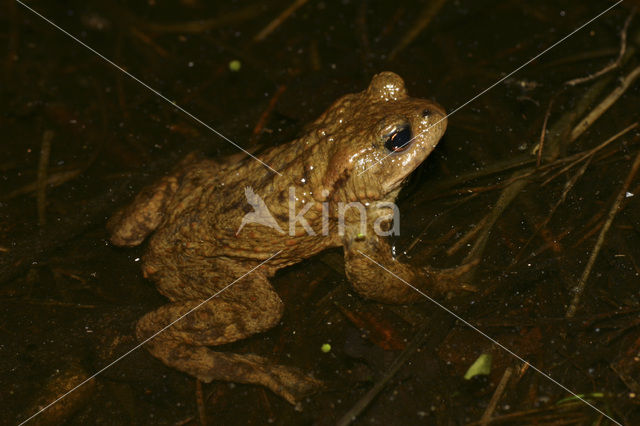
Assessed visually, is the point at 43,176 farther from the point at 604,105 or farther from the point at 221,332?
the point at 604,105

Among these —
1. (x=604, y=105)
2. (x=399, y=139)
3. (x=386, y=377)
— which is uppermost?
(x=399, y=139)

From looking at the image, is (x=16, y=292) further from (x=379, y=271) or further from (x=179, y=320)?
(x=379, y=271)

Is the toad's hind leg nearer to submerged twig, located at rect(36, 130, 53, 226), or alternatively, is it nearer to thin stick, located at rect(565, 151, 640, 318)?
submerged twig, located at rect(36, 130, 53, 226)

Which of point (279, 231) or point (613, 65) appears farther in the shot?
point (613, 65)

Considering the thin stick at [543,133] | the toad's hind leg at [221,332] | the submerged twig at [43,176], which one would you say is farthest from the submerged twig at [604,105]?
the submerged twig at [43,176]

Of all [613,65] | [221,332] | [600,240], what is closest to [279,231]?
[221,332]

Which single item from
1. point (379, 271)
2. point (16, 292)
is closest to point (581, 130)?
point (379, 271)

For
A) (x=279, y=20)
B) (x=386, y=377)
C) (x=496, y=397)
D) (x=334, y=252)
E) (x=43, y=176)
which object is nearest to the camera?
(x=496, y=397)
